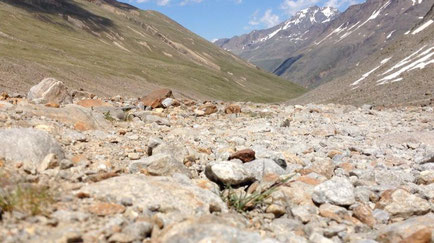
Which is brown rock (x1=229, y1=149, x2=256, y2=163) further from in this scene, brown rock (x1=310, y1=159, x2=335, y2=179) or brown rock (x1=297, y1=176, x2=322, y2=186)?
brown rock (x1=310, y1=159, x2=335, y2=179)

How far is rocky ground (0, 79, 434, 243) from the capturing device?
4617 mm

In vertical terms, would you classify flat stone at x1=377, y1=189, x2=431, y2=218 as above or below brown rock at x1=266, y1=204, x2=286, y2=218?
above

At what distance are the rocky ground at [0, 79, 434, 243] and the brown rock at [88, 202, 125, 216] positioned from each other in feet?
0.04

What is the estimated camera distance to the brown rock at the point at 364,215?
257 inches

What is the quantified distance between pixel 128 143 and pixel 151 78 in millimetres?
94045

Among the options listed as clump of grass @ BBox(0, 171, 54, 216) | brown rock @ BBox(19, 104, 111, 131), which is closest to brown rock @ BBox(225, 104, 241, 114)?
brown rock @ BBox(19, 104, 111, 131)

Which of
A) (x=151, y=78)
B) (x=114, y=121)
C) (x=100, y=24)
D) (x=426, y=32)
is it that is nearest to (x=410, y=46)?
(x=426, y=32)

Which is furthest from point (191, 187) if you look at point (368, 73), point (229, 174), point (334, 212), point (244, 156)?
point (368, 73)

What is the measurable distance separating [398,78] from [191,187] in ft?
223

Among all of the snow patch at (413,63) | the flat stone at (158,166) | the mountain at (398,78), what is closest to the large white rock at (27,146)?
the flat stone at (158,166)

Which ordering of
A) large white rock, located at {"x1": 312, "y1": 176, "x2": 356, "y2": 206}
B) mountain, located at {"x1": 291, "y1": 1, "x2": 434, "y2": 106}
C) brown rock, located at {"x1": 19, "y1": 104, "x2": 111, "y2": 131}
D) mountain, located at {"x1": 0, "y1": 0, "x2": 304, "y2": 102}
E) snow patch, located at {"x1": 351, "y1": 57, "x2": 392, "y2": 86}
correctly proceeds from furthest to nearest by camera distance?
snow patch, located at {"x1": 351, "y1": 57, "x2": 392, "y2": 86}
mountain, located at {"x1": 0, "y1": 0, "x2": 304, "y2": 102}
mountain, located at {"x1": 291, "y1": 1, "x2": 434, "y2": 106}
brown rock, located at {"x1": 19, "y1": 104, "x2": 111, "y2": 131}
large white rock, located at {"x1": 312, "y1": 176, "x2": 356, "y2": 206}

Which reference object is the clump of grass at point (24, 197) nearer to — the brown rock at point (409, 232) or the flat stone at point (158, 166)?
the flat stone at point (158, 166)

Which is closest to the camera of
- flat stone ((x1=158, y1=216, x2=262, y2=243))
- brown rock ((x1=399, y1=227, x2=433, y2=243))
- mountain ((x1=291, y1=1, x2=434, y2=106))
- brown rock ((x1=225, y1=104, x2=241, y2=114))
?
flat stone ((x1=158, y1=216, x2=262, y2=243))

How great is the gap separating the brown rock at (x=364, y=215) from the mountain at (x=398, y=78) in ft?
127
